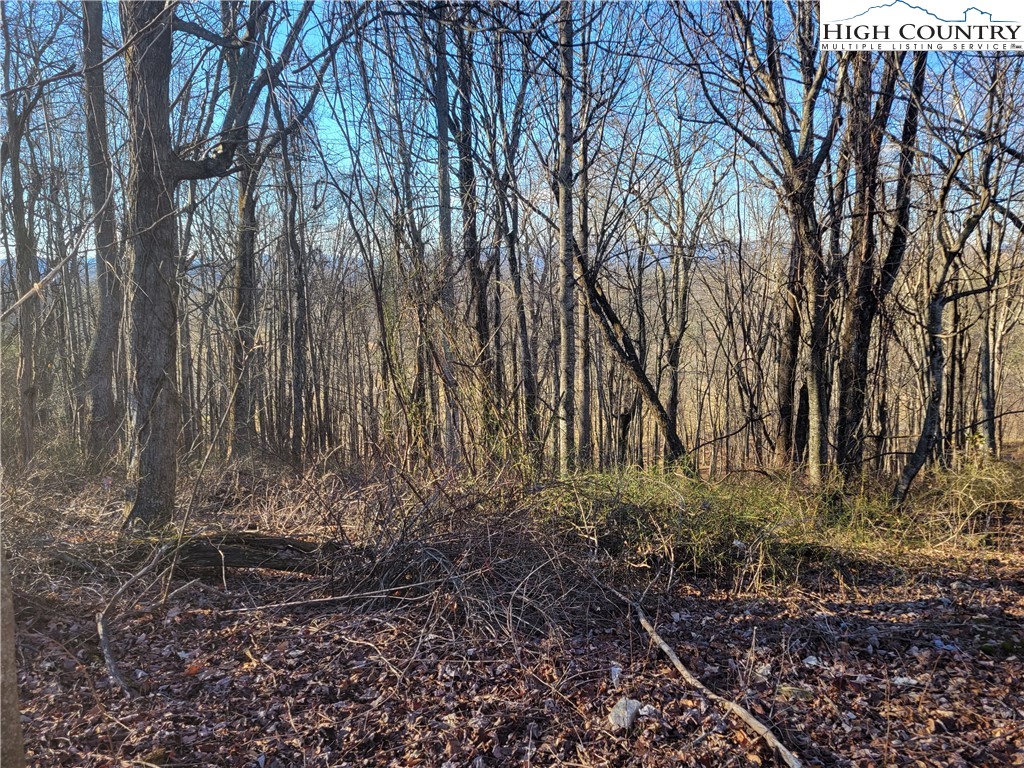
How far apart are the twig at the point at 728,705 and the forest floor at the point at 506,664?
1.5 inches

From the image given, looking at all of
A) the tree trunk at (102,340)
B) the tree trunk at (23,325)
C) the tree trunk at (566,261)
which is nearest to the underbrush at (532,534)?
the tree trunk at (566,261)

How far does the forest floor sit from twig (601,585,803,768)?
0.04 metres

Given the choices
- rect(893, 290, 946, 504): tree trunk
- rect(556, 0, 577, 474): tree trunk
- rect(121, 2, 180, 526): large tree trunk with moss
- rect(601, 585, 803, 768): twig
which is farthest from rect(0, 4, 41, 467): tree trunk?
rect(893, 290, 946, 504): tree trunk

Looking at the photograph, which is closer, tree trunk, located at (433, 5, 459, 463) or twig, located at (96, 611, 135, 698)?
twig, located at (96, 611, 135, 698)

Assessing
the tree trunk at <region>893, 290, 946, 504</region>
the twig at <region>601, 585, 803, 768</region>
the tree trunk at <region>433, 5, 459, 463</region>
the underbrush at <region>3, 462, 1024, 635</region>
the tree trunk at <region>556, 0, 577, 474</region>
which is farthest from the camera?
the tree trunk at <region>556, 0, 577, 474</region>

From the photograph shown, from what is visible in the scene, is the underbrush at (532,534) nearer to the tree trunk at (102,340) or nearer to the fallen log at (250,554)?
the fallen log at (250,554)

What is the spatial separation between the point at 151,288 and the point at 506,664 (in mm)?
3774

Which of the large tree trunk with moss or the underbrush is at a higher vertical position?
the large tree trunk with moss

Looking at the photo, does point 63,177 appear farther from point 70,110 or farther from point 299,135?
point 299,135

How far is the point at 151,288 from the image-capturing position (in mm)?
4566

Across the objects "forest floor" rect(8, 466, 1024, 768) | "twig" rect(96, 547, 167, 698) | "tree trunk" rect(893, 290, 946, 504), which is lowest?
"forest floor" rect(8, 466, 1024, 768)

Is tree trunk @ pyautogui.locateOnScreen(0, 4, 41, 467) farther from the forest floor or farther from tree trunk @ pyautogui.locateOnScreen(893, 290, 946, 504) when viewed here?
tree trunk @ pyautogui.locateOnScreen(893, 290, 946, 504)

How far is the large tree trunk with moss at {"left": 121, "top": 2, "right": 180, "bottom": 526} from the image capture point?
4.39m

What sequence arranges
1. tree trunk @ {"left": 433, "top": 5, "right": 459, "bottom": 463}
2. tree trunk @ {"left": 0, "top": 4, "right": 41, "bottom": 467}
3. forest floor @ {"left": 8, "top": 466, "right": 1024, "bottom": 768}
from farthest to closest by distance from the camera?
tree trunk @ {"left": 0, "top": 4, "right": 41, "bottom": 467}
tree trunk @ {"left": 433, "top": 5, "right": 459, "bottom": 463}
forest floor @ {"left": 8, "top": 466, "right": 1024, "bottom": 768}
